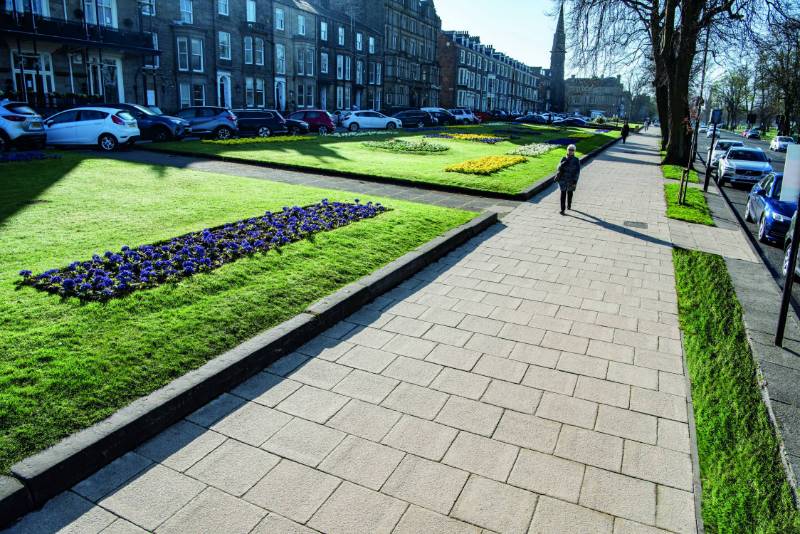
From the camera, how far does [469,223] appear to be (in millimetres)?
10500

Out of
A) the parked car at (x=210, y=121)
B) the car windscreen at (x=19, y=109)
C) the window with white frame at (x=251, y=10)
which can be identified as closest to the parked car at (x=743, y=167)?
the parked car at (x=210, y=121)

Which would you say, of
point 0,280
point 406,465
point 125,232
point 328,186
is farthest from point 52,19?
point 406,465

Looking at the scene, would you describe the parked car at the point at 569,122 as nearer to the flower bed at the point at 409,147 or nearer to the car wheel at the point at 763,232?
the flower bed at the point at 409,147

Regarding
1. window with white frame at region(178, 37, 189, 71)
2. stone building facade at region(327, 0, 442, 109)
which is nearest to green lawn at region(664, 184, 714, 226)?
window with white frame at region(178, 37, 189, 71)

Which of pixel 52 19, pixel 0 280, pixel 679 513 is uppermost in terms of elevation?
pixel 52 19

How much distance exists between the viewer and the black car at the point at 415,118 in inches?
1838

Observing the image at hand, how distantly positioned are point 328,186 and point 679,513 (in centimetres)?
1199

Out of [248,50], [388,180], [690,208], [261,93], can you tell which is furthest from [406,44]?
[690,208]

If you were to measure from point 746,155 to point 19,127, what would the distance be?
27.0m

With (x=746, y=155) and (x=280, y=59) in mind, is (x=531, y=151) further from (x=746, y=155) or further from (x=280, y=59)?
(x=280, y=59)

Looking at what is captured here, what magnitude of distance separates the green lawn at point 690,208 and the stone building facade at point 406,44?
52069 millimetres

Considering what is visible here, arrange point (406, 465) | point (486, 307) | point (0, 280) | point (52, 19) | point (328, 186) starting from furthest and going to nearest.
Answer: point (52, 19)
point (328, 186)
point (486, 307)
point (0, 280)
point (406, 465)

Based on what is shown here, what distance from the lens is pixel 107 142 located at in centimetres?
2025

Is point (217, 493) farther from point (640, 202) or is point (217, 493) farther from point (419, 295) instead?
point (640, 202)
